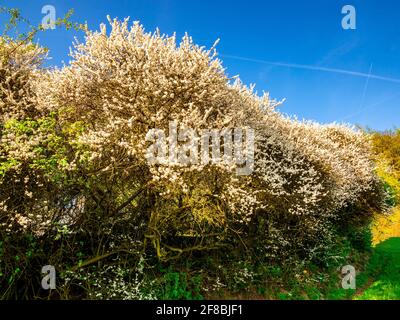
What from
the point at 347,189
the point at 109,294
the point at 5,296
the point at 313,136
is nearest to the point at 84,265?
the point at 109,294

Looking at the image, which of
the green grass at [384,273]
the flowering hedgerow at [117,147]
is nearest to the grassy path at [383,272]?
the green grass at [384,273]

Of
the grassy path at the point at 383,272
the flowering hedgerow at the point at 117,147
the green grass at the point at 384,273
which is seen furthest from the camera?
the grassy path at the point at 383,272

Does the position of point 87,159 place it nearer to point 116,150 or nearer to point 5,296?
point 116,150

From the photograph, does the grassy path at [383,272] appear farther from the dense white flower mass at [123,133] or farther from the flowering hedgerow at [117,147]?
the dense white flower mass at [123,133]

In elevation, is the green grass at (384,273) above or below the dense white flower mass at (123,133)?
below

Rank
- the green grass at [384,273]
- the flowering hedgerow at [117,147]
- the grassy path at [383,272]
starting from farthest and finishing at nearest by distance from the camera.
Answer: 1. the grassy path at [383,272]
2. the green grass at [384,273]
3. the flowering hedgerow at [117,147]

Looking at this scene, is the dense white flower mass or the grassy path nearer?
the dense white flower mass

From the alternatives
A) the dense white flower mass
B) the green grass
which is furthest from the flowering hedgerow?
the green grass

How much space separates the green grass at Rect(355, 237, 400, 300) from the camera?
12586 mm

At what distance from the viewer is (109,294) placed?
361 inches

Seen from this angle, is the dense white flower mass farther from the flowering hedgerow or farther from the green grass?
the green grass

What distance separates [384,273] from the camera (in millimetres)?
17750

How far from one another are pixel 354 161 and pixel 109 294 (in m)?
16.6

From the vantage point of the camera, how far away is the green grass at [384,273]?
1259cm
